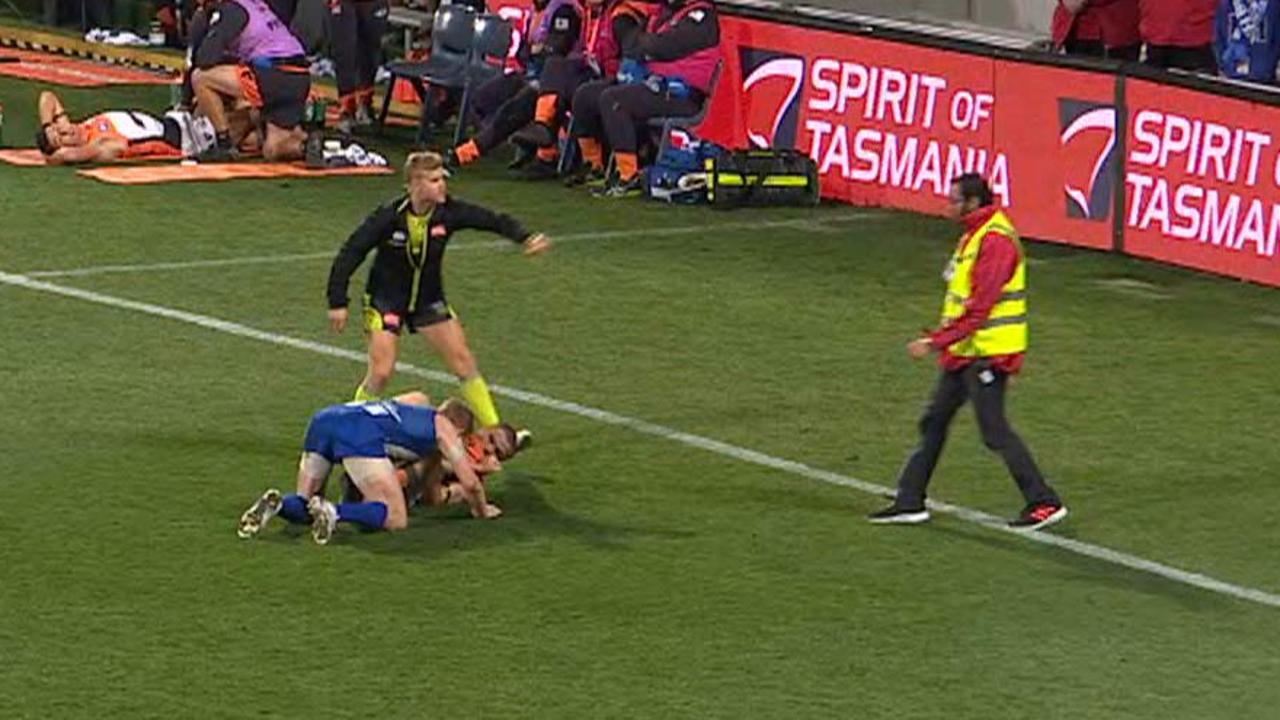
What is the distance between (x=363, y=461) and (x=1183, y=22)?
1085cm

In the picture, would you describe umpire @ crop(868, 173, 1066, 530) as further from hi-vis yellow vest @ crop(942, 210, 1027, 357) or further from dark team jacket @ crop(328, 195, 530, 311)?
dark team jacket @ crop(328, 195, 530, 311)

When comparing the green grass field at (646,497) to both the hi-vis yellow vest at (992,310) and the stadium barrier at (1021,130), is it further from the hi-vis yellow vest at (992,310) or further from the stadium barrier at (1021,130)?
the hi-vis yellow vest at (992,310)

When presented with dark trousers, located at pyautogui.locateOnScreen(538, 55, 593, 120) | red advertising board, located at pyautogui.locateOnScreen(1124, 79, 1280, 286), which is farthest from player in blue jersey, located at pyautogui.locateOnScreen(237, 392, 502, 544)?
dark trousers, located at pyautogui.locateOnScreen(538, 55, 593, 120)

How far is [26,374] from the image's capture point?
58.8ft

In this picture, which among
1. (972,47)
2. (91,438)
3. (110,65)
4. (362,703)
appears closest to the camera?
(362,703)

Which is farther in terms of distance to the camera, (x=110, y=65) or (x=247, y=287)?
(x=110, y=65)

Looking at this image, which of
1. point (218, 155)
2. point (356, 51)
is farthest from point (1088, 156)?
point (356, 51)

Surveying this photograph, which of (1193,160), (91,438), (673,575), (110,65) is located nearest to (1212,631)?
(673,575)

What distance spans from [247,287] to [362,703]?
9.10 metres

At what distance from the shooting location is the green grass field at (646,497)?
40.8ft

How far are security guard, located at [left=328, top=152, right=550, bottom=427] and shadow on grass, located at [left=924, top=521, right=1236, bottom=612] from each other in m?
2.52

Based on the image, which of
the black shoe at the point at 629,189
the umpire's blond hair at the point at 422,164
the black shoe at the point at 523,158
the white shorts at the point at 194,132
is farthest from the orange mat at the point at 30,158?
the umpire's blond hair at the point at 422,164

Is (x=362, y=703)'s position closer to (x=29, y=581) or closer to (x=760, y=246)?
(x=29, y=581)

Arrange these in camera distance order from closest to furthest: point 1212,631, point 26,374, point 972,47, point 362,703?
point 362,703, point 1212,631, point 26,374, point 972,47
